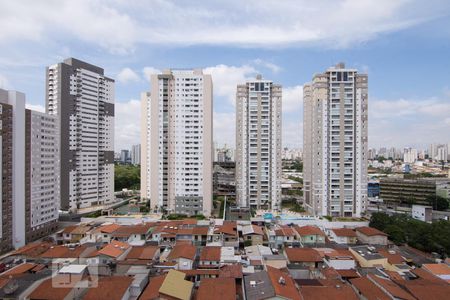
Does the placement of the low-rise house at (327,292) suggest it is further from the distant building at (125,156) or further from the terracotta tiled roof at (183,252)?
the distant building at (125,156)

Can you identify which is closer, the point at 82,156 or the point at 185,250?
the point at 185,250

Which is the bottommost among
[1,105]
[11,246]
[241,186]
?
[11,246]

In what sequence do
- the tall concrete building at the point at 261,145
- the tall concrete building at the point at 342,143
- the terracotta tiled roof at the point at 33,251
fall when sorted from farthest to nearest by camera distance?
1. the tall concrete building at the point at 261,145
2. the tall concrete building at the point at 342,143
3. the terracotta tiled roof at the point at 33,251

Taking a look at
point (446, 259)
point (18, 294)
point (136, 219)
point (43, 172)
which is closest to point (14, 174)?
point (43, 172)

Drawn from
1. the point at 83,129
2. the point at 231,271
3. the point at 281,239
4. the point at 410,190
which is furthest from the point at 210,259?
the point at 410,190

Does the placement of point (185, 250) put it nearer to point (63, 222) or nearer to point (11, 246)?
point (11, 246)

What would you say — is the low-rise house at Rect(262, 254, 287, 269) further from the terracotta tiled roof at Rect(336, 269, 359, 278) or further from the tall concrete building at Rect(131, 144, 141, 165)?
the tall concrete building at Rect(131, 144, 141, 165)

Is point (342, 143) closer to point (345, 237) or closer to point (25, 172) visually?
point (345, 237)

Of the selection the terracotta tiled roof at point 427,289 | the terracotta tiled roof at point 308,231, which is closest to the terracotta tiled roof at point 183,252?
the terracotta tiled roof at point 308,231
